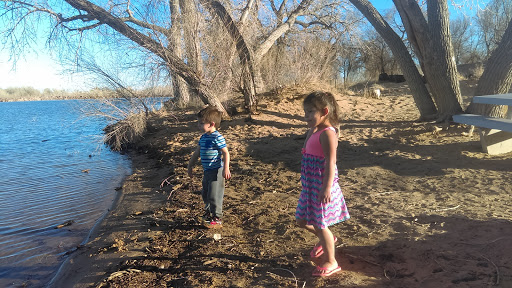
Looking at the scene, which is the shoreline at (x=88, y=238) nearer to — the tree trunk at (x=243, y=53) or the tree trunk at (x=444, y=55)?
the tree trunk at (x=243, y=53)

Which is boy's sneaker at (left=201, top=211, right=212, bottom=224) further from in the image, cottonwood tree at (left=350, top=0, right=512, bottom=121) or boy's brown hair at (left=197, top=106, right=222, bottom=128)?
cottonwood tree at (left=350, top=0, right=512, bottom=121)

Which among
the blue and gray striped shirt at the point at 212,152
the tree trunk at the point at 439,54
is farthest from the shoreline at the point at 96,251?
the tree trunk at the point at 439,54

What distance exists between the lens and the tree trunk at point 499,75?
7.12 m

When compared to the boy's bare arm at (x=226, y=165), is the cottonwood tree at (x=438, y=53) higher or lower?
higher

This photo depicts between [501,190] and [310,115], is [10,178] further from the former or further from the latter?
[501,190]

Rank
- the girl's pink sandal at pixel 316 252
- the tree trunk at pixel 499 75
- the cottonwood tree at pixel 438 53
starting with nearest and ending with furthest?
the girl's pink sandal at pixel 316 252
the tree trunk at pixel 499 75
the cottonwood tree at pixel 438 53

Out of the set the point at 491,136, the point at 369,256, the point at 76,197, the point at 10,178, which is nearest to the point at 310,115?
the point at 369,256

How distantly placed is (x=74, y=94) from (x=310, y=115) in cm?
1061

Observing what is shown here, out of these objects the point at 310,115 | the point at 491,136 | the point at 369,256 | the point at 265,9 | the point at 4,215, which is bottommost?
the point at 4,215

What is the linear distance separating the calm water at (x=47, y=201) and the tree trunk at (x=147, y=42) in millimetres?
2969

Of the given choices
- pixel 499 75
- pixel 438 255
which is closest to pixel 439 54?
pixel 499 75

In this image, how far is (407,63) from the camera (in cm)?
888

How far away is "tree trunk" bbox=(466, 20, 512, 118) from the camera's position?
7125 mm

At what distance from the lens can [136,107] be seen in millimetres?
12398
